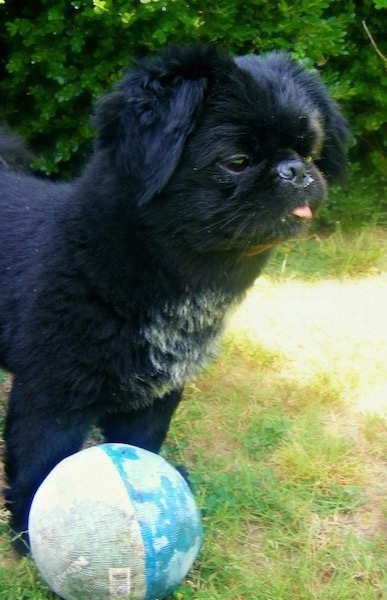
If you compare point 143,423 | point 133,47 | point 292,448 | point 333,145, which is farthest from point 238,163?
point 133,47

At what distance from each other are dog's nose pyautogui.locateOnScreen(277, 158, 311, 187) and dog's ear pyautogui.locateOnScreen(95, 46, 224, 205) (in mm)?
306

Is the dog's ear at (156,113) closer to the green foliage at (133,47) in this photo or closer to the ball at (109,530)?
the ball at (109,530)

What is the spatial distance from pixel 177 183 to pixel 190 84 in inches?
11.9

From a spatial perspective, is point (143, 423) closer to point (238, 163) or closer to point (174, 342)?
point (174, 342)

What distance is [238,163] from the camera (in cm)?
255

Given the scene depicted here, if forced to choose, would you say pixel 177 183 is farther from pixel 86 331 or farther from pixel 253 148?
pixel 86 331

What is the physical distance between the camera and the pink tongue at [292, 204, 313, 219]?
8.59ft

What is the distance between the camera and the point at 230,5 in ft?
16.1

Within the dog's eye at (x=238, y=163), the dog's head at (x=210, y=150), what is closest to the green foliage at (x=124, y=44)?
the dog's head at (x=210, y=150)

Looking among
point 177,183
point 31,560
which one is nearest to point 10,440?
point 31,560

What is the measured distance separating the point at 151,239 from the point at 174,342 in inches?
15.5

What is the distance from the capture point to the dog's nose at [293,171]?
8.43 ft

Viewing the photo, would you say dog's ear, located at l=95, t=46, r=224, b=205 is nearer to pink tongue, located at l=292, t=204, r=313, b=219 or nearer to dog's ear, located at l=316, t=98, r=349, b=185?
pink tongue, located at l=292, t=204, r=313, b=219

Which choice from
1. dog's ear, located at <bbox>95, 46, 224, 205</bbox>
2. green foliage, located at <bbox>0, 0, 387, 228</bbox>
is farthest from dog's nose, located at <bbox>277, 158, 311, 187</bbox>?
green foliage, located at <bbox>0, 0, 387, 228</bbox>
